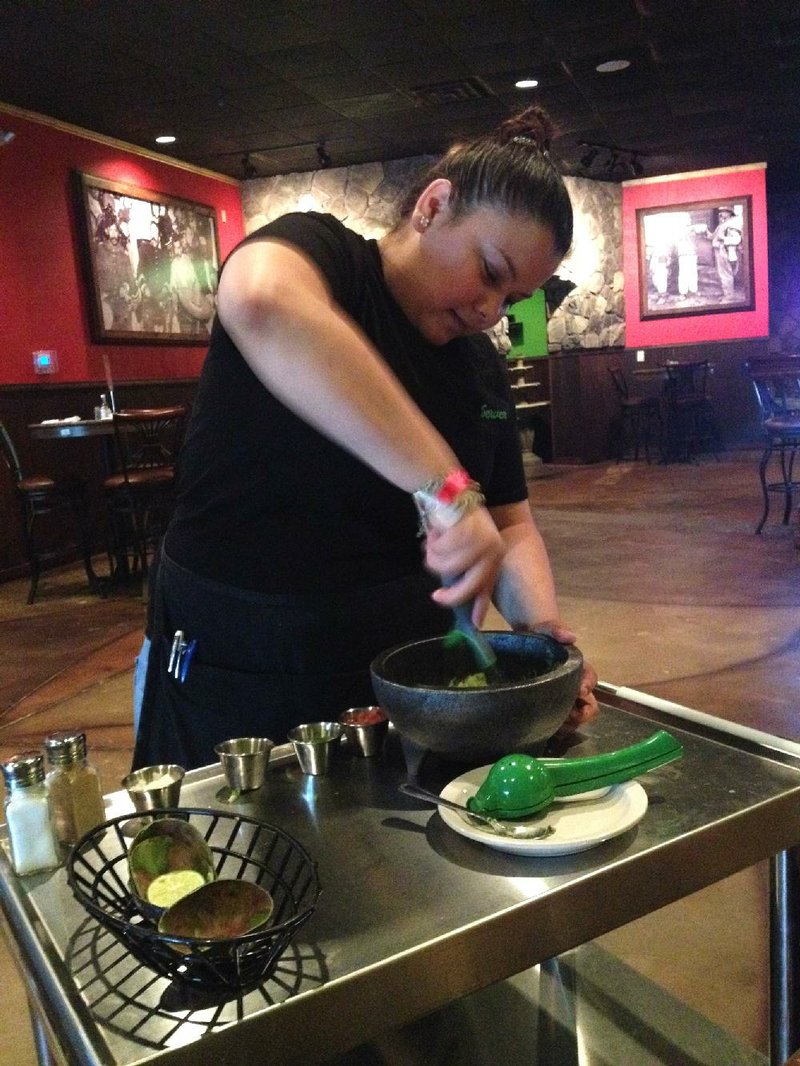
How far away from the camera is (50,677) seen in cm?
360

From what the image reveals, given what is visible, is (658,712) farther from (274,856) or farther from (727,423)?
(727,423)

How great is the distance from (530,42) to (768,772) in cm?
571

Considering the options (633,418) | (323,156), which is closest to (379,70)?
(323,156)

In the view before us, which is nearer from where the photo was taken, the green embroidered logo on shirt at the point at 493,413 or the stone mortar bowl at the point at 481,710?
the stone mortar bowl at the point at 481,710

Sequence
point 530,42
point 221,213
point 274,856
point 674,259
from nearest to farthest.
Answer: point 274,856, point 530,42, point 221,213, point 674,259

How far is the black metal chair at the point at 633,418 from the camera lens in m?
9.60

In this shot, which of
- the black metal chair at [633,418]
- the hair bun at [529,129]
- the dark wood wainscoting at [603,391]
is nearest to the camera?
the hair bun at [529,129]

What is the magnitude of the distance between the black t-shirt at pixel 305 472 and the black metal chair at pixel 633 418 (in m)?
8.63

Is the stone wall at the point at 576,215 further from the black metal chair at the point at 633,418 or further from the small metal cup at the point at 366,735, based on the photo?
the small metal cup at the point at 366,735

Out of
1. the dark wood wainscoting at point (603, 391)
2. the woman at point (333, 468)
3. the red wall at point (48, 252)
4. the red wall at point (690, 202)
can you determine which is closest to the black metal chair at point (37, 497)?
the red wall at point (48, 252)

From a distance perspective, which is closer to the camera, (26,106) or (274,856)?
(274,856)

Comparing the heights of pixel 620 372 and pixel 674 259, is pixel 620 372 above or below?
below

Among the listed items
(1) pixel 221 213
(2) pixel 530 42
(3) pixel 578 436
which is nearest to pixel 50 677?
(2) pixel 530 42

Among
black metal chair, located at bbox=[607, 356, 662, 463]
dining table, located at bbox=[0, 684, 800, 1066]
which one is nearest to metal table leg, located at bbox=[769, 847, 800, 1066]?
dining table, located at bbox=[0, 684, 800, 1066]
